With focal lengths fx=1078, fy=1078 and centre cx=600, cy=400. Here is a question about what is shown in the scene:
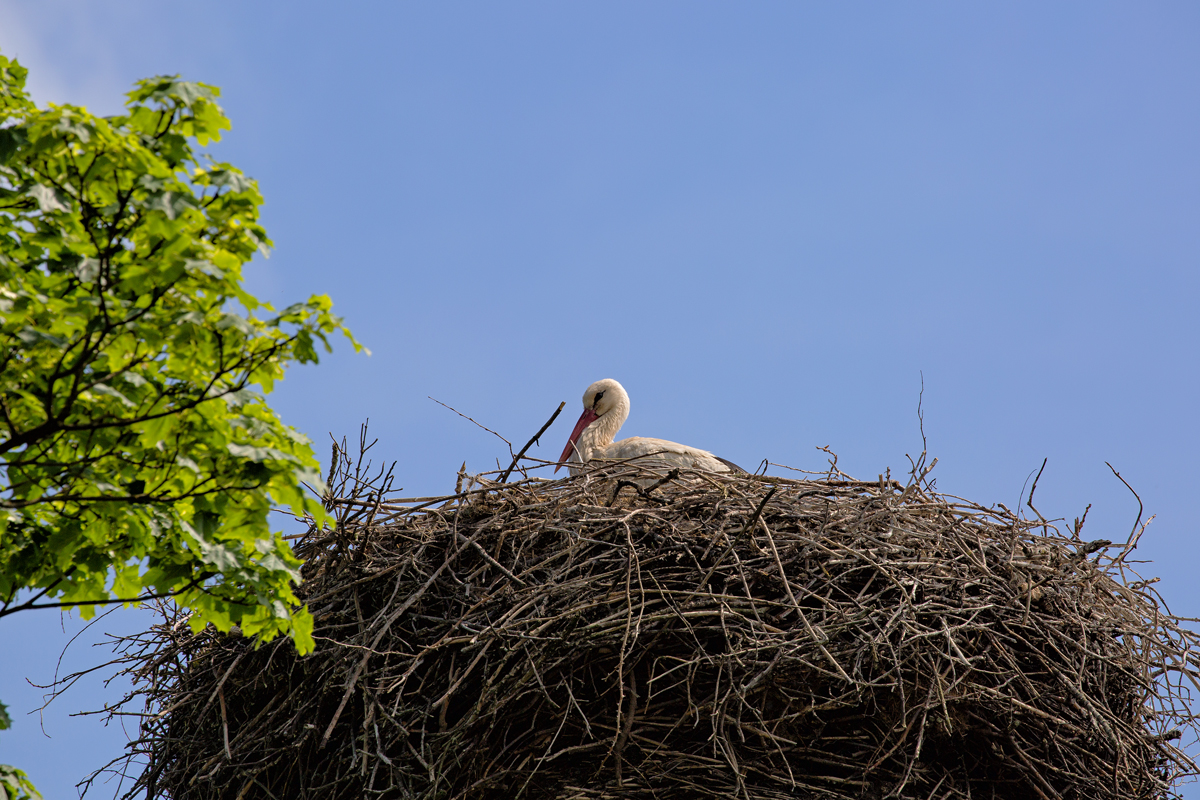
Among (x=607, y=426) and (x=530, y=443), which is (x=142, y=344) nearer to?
(x=530, y=443)

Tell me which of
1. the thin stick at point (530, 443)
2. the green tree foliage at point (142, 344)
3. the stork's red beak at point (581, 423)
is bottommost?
the green tree foliage at point (142, 344)

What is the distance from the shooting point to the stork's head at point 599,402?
8.31m

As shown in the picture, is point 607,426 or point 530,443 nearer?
point 530,443

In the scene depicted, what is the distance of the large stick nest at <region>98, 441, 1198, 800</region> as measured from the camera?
4.20 m

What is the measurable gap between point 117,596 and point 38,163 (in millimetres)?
1683

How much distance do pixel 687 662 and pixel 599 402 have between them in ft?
14.6

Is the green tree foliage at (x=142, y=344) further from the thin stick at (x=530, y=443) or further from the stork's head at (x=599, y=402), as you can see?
the stork's head at (x=599, y=402)

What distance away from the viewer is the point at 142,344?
318 centimetres

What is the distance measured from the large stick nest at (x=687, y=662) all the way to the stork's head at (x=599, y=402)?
3.27 m

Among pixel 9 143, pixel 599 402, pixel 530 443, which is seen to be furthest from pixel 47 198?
pixel 599 402

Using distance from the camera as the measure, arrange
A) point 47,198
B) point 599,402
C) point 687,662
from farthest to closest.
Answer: point 599,402 → point 687,662 → point 47,198

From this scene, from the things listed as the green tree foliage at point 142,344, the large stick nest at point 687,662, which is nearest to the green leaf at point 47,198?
the green tree foliage at point 142,344

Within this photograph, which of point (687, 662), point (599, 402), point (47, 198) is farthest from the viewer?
point (599, 402)

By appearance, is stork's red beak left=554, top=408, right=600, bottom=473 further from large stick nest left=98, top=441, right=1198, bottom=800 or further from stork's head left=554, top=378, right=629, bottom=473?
large stick nest left=98, top=441, right=1198, bottom=800
